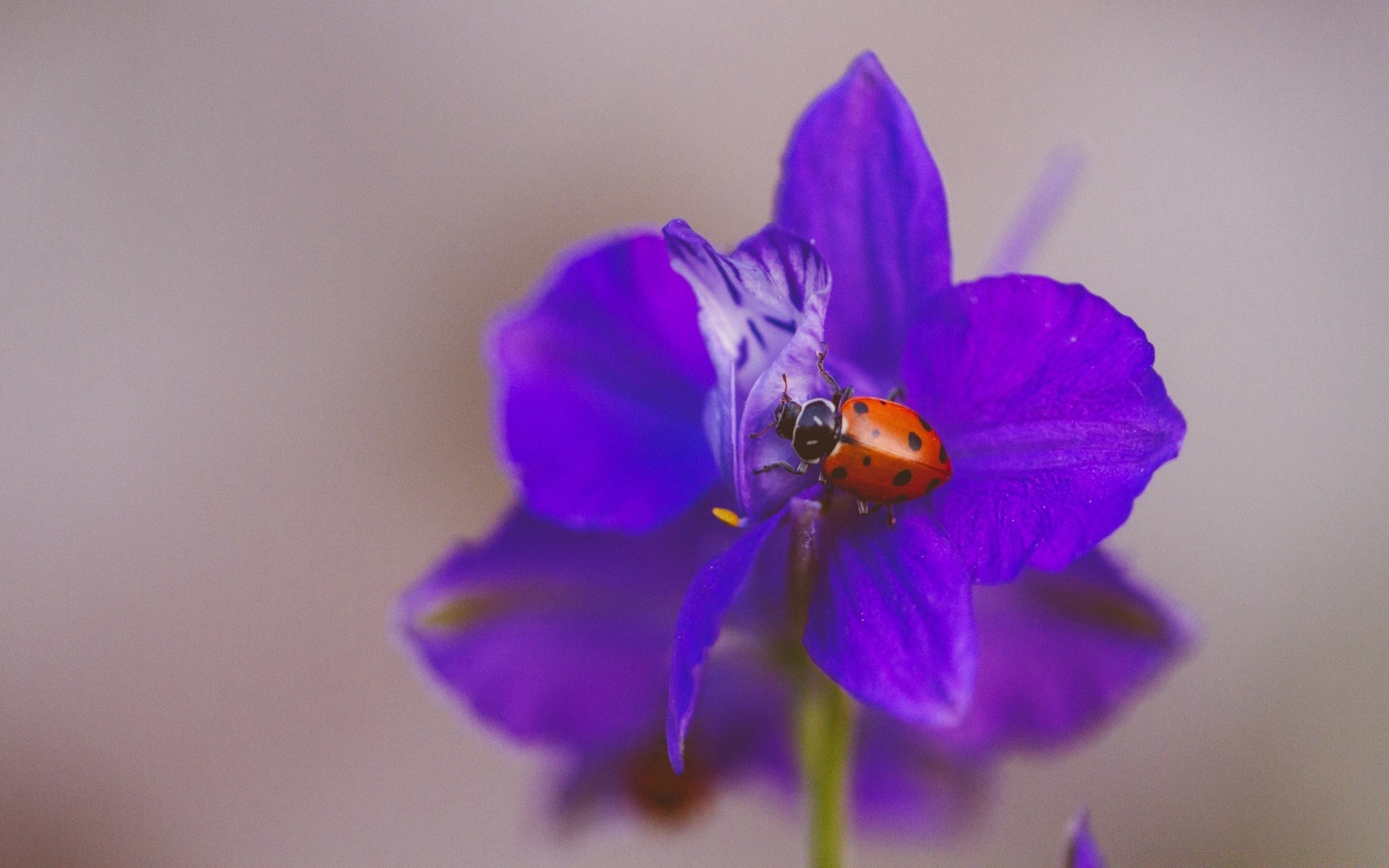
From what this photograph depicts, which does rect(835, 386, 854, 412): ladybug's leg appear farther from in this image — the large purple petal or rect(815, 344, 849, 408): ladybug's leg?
the large purple petal

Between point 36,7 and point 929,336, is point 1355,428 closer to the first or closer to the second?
point 929,336

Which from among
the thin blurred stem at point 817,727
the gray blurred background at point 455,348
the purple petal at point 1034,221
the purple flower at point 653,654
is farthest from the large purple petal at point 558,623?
the gray blurred background at point 455,348

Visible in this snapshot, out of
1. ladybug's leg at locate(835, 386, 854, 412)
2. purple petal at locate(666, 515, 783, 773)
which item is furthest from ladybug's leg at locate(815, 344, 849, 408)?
purple petal at locate(666, 515, 783, 773)

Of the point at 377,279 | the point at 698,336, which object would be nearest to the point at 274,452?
the point at 377,279

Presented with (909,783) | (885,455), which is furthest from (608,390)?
(909,783)

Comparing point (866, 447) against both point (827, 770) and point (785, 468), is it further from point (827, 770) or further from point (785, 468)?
point (827, 770)
